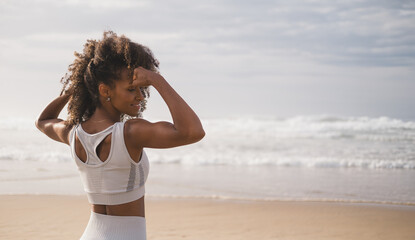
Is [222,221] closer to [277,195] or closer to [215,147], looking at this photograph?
[277,195]

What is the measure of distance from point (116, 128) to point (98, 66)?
0.29 metres

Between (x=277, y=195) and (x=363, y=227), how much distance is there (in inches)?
81.8

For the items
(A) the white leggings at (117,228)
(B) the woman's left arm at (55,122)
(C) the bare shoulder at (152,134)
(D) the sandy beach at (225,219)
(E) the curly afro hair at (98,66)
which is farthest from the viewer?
(D) the sandy beach at (225,219)

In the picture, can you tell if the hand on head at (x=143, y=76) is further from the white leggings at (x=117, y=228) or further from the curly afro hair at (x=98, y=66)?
the white leggings at (x=117, y=228)

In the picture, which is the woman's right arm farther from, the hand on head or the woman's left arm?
the woman's left arm

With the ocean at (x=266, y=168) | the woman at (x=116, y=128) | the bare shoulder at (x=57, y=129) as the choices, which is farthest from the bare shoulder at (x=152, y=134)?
the ocean at (x=266, y=168)

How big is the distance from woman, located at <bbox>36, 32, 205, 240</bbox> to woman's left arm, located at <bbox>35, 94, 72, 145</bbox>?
0.04 ft

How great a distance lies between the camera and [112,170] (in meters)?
1.89

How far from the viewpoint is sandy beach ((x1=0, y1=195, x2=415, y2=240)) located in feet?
19.6

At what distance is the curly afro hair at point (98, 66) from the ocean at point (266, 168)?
6.00 metres

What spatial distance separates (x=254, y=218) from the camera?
6.70 metres

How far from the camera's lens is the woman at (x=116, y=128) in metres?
1.81

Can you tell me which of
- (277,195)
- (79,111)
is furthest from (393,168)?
(79,111)

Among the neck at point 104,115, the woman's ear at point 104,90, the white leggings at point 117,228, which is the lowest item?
the white leggings at point 117,228
